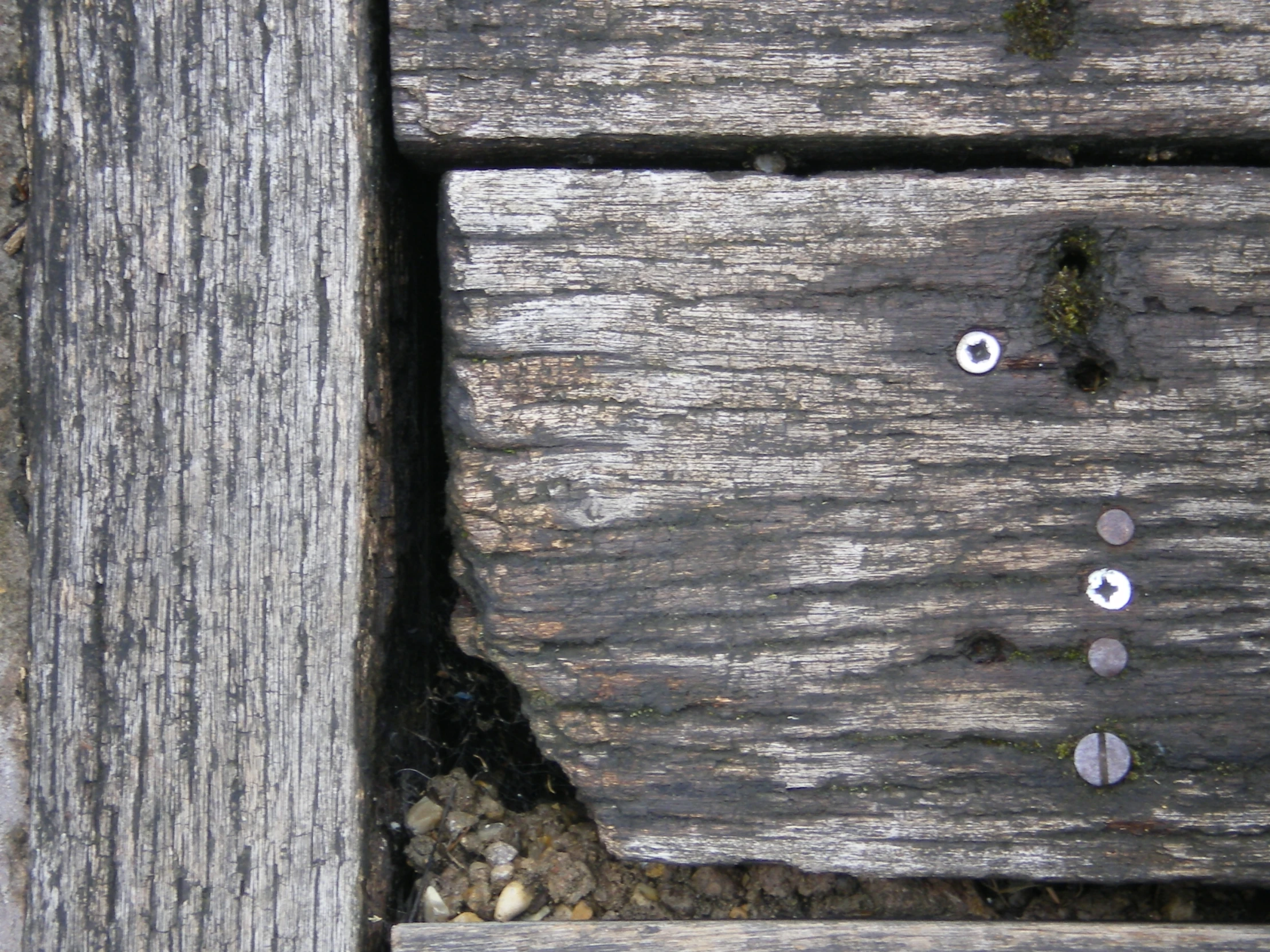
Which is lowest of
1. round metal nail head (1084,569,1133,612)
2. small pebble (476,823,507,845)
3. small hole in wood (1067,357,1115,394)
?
small pebble (476,823,507,845)

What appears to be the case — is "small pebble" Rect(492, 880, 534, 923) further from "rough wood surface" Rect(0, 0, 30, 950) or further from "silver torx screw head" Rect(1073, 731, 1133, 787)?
"silver torx screw head" Rect(1073, 731, 1133, 787)

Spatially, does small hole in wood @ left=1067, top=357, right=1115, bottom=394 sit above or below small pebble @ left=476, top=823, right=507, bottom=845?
above

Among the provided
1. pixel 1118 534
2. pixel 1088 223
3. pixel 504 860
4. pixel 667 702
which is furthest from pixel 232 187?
pixel 1118 534

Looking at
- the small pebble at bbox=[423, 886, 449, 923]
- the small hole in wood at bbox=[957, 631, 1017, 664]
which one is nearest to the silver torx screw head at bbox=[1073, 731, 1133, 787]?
the small hole in wood at bbox=[957, 631, 1017, 664]

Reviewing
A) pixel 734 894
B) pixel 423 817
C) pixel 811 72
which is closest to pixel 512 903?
pixel 423 817

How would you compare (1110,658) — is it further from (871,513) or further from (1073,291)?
(1073,291)

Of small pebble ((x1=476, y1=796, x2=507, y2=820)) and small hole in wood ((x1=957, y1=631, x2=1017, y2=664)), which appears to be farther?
small pebble ((x1=476, y1=796, x2=507, y2=820))
